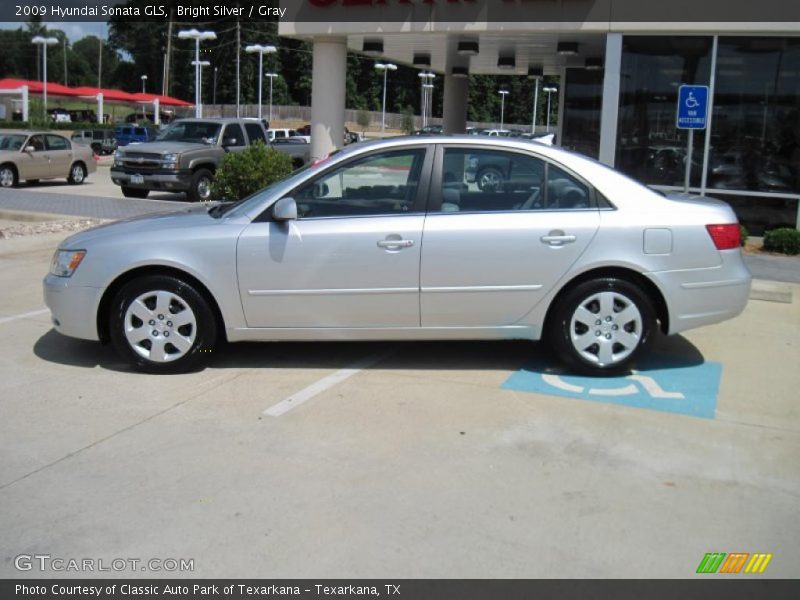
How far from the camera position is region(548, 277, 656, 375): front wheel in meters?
5.77

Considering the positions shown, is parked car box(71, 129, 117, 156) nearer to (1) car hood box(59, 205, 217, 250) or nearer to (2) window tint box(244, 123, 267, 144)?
(2) window tint box(244, 123, 267, 144)

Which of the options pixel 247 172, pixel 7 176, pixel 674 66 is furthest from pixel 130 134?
pixel 674 66

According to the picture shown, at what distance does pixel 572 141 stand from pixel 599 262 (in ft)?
47.2

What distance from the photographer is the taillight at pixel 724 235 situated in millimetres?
5812

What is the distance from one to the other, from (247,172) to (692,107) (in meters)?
6.88

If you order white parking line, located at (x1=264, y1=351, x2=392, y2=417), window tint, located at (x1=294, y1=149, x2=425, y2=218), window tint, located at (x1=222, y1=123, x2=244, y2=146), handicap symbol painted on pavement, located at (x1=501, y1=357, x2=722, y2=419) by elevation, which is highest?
window tint, located at (x1=222, y1=123, x2=244, y2=146)

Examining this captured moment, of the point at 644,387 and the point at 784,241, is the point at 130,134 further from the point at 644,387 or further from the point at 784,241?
the point at 644,387

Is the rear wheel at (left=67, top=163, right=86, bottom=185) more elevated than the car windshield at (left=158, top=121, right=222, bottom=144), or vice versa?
the car windshield at (left=158, top=121, right=222, bottom=144)

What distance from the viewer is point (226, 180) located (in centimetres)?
1379

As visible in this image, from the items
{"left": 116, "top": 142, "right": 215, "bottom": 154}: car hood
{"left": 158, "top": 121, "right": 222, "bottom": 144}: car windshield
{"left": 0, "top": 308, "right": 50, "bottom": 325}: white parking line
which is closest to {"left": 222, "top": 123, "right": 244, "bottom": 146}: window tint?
{"left": 158, "top": 121, "right": 222, "bottom": 144}: car windshield

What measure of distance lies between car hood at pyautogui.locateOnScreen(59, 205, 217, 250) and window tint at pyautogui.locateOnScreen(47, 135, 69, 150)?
1865cm
